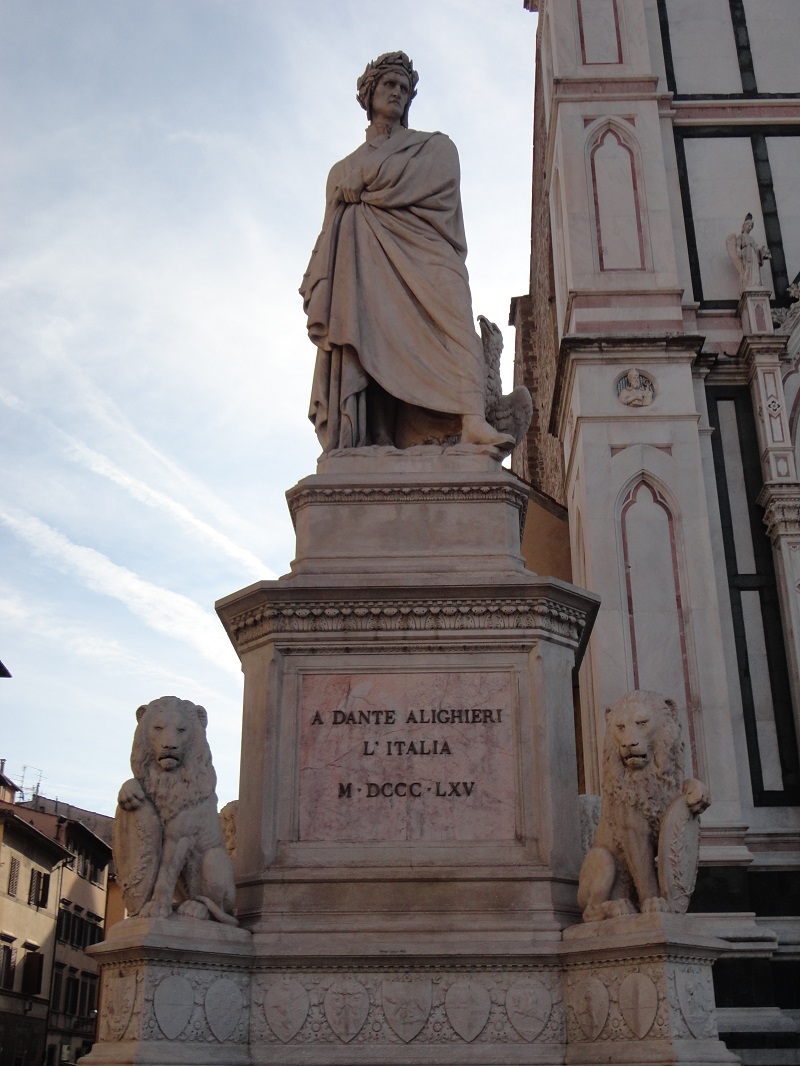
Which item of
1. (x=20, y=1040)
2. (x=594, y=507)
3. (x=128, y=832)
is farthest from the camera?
(x=20, y=1040)

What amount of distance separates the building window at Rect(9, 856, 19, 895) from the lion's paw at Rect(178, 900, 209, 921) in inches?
1199

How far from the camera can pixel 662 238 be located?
15188mm

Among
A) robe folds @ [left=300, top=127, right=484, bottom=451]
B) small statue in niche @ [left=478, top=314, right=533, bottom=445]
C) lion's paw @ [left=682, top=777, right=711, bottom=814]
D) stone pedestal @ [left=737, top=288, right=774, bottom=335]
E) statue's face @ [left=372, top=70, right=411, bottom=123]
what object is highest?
stone pedestal @ [left=737, top=288, right=774, bottom=335]

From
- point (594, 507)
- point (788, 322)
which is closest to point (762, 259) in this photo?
point (788, 322)

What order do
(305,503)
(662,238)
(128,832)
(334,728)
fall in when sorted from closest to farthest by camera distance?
(128,832), (334,728), (305,503), (662,238)

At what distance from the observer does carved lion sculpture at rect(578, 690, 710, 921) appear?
6391 mm

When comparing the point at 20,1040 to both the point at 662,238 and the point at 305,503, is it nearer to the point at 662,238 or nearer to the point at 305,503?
the point at 662,238

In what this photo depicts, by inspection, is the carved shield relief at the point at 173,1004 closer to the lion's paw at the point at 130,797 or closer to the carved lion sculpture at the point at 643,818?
the lion's paw at the point at 130,797

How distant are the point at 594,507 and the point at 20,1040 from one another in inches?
1085

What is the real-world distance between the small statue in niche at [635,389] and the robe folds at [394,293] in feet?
18.2

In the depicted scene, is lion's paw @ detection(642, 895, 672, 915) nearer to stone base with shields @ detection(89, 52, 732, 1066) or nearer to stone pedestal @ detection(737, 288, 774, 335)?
stone base with shields @ detection(89, 52, 732, 1066)

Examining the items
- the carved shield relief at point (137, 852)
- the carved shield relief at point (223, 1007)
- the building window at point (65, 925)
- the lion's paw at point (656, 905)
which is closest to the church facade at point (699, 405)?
the lion's paw at point (656, 905)

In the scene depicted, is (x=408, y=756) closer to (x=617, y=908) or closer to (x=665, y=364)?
(x=617, y=908)

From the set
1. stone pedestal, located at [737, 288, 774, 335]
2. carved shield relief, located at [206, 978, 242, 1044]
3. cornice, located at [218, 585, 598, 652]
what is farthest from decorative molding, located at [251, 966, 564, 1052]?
stone pedestal, located at [737, 288, 774, 335]
